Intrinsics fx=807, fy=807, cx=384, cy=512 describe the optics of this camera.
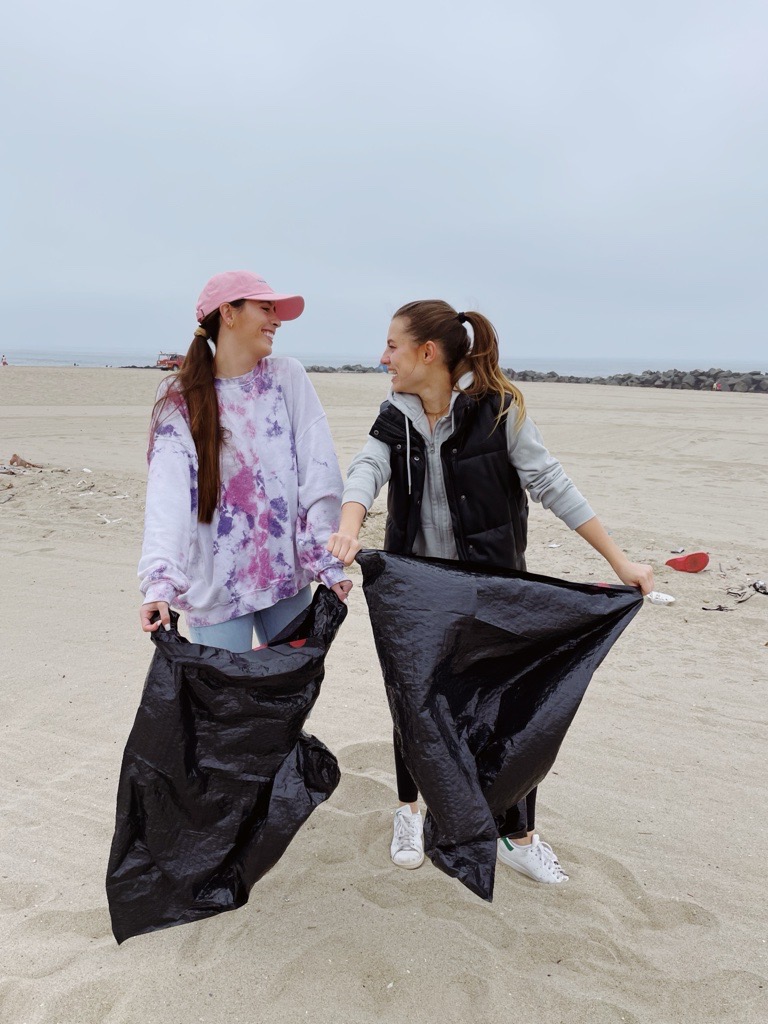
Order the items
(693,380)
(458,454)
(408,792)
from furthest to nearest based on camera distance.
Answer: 1. (693,380)
2. (408,792)
3. (458,454)

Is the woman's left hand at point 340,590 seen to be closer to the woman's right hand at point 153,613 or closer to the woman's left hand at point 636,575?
the woman's right hand at point 153,613

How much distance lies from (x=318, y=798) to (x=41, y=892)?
1079 mm

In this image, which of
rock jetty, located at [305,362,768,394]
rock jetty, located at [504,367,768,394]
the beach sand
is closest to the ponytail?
the beach sand

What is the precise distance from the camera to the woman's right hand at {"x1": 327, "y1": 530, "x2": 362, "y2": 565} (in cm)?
230

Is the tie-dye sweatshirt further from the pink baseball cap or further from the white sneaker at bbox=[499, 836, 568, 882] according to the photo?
the white sneaker at bbox=[499, 836, 568, 882]

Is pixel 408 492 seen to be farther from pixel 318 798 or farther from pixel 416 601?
pixel 318 798

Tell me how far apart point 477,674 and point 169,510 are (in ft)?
3.34

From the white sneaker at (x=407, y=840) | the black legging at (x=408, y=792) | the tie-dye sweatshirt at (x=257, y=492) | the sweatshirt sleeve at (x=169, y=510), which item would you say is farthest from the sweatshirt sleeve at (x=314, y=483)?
the white sneaker at (x=407, y=840)

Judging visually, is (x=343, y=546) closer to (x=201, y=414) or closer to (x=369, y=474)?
(x=369, y=474)

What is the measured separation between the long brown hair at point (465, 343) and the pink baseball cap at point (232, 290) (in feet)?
1.36

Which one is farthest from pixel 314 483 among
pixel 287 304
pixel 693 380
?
pixel 693 380

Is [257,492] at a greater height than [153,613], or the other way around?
[257,492]

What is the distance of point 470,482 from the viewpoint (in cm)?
248

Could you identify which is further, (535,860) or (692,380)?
(692,380)
